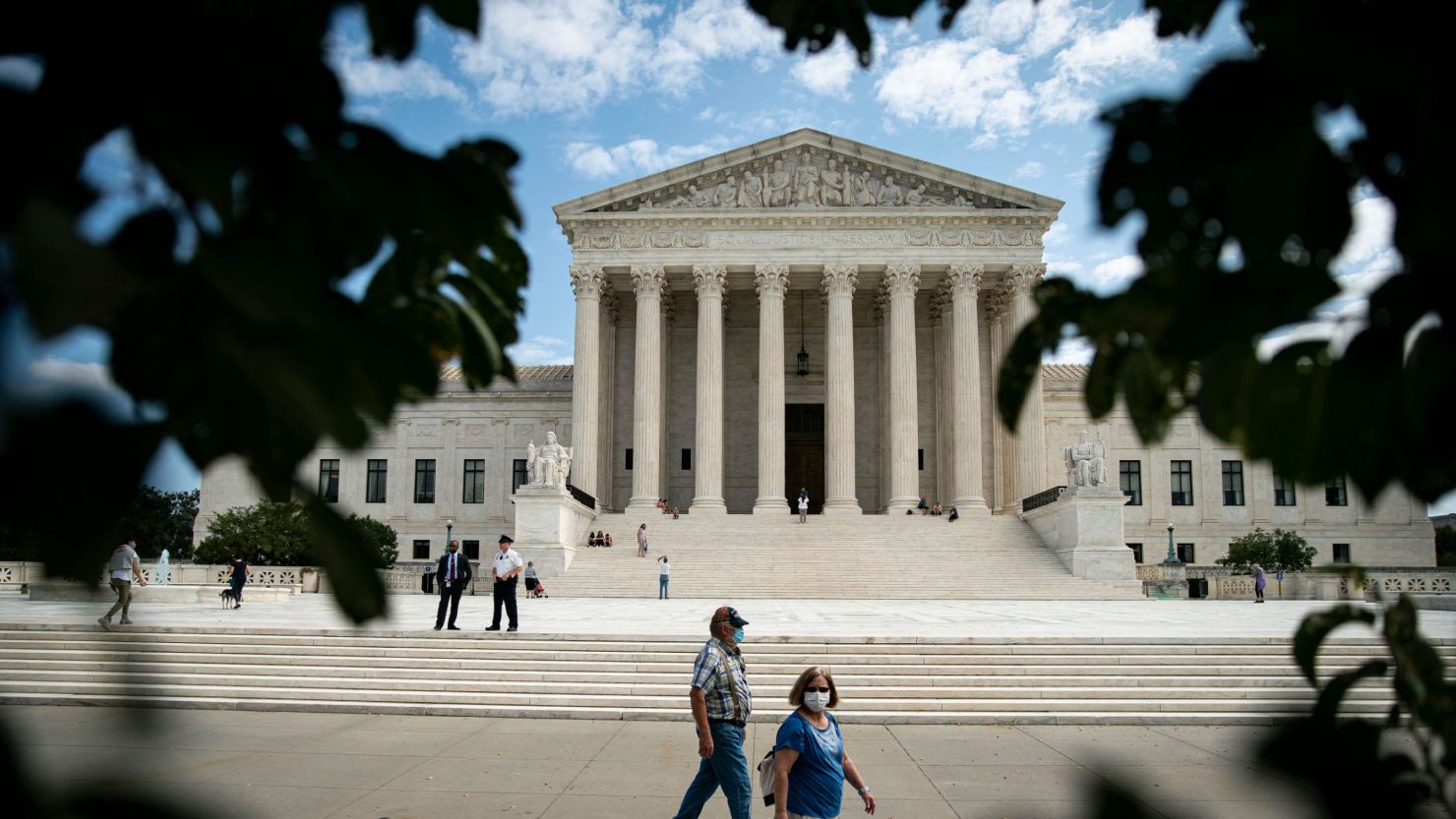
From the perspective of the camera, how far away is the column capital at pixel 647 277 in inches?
1922

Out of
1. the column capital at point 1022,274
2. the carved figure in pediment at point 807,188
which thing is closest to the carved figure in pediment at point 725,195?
the carved figure in pediment at point 807,188

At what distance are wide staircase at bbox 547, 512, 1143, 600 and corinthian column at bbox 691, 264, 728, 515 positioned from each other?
2.76 metres

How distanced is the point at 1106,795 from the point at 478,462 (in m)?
59.2

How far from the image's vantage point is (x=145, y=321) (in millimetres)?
1181

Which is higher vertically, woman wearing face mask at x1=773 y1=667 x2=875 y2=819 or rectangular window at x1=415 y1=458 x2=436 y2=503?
rectangular window at x1=415 y1=458 x2=436 y2=503

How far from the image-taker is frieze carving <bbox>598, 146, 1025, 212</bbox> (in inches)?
1939

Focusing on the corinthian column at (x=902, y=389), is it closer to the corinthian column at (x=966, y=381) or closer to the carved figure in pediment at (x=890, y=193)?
the corinthian column at (x=966, y=381)

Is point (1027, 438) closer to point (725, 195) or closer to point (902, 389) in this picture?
point (902, 389)

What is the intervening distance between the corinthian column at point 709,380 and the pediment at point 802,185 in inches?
128

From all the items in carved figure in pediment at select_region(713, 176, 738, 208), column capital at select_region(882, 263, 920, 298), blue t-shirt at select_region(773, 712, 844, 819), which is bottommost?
blue t-shirt at select_region(773, 712, 844, 819)

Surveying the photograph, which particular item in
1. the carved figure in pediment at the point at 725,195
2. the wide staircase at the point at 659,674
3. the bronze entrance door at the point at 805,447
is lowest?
the wide staircase at the point at 659,674

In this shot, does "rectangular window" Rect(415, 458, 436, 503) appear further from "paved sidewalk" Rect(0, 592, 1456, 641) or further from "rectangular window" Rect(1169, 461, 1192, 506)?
"rectangular window" Rect(1169, 461, 1192, 506)

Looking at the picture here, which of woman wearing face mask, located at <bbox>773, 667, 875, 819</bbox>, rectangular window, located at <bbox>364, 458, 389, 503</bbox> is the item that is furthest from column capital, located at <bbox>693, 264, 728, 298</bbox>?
woman wearing face mask, located at <bbox>773, 667, 875, 819</bbox>

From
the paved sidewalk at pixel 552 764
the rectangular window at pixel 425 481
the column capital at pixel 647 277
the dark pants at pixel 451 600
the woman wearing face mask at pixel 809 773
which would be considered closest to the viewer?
the woman wearing face mask at pixel 809 773
